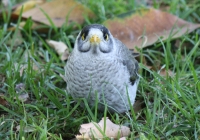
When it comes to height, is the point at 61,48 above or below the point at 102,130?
above

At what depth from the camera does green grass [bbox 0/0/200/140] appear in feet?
12.8

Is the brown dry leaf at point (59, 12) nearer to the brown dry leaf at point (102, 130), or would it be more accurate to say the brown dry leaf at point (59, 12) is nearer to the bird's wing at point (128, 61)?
the bird's wing at point (128, 61)

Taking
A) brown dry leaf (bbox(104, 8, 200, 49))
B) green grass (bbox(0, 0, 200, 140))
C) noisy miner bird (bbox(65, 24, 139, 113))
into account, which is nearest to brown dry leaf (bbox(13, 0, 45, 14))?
green grass (bbox(0, 0, 200, 140))

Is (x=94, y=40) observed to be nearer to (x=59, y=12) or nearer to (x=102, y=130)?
(x=102, y=130)

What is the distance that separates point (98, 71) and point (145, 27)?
1.64m

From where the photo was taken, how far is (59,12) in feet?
19.6

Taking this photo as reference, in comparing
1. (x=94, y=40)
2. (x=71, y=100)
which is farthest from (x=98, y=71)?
(x=71, y=100)

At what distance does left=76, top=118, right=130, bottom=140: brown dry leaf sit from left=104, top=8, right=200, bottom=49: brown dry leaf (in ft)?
5.50

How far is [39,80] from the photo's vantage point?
4758mm

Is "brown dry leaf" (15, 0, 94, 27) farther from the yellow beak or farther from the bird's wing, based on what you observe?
the yellow beak

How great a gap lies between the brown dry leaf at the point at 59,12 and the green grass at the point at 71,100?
357 millimetres

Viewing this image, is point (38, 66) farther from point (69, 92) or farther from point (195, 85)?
point (195, 85)

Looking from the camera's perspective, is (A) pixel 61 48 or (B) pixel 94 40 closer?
(B) pixel 94 40

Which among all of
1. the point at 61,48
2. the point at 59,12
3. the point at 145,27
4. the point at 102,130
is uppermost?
the point at 59,12
